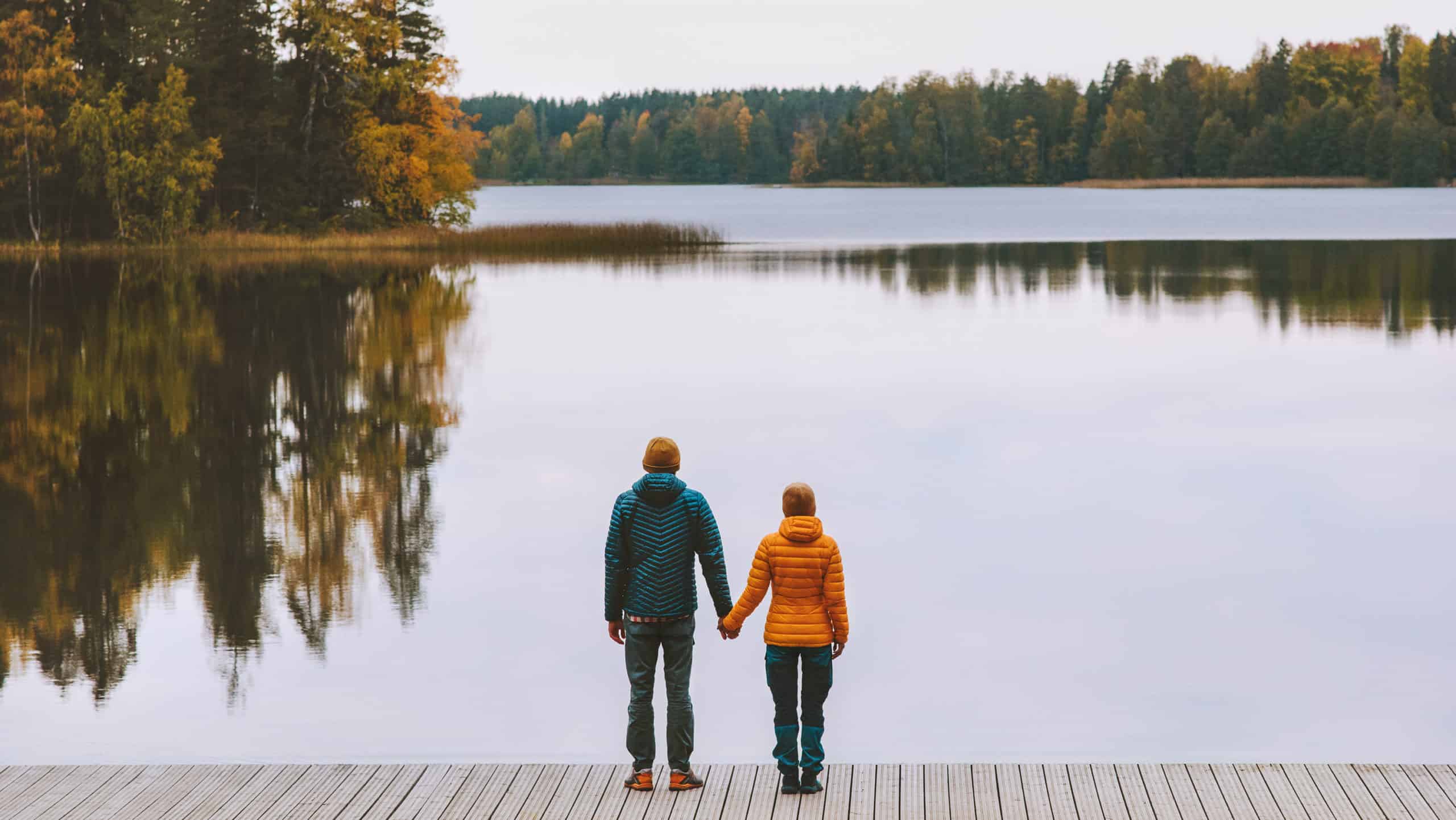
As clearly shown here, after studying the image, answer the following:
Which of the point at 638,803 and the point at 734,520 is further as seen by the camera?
the point at 734,520

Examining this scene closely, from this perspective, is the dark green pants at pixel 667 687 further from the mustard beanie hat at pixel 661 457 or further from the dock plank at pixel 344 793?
the dock plank at pixel 344 793

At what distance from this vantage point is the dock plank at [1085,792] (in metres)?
6.12

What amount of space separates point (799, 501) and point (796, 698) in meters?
0.84

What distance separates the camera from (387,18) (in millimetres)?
56500

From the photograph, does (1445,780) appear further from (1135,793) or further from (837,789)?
(837,789)

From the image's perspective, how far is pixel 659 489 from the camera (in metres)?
6.31

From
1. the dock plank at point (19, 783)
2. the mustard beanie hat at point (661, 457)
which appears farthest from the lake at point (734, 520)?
the mustard beanie hat at point (661, 457)

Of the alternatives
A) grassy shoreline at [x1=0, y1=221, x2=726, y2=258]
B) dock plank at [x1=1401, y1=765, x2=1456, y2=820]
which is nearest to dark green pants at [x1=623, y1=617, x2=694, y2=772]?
dock plank at [x1=1401, y1=765, x2=1456, y2=820]

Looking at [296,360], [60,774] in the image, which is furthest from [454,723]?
[296,360]

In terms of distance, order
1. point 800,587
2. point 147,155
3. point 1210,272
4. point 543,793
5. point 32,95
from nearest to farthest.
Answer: point 800,587
point 543,793
point 1210,272
point 32,95
point 147,155

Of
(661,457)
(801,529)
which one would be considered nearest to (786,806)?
(801,529)

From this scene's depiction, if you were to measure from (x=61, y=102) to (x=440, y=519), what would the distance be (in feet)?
152

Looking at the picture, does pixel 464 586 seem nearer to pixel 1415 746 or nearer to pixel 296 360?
pixel 1415 746

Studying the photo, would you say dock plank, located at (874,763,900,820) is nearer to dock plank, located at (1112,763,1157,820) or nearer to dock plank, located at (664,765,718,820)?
dock plank, located at (664,765,718,820)
